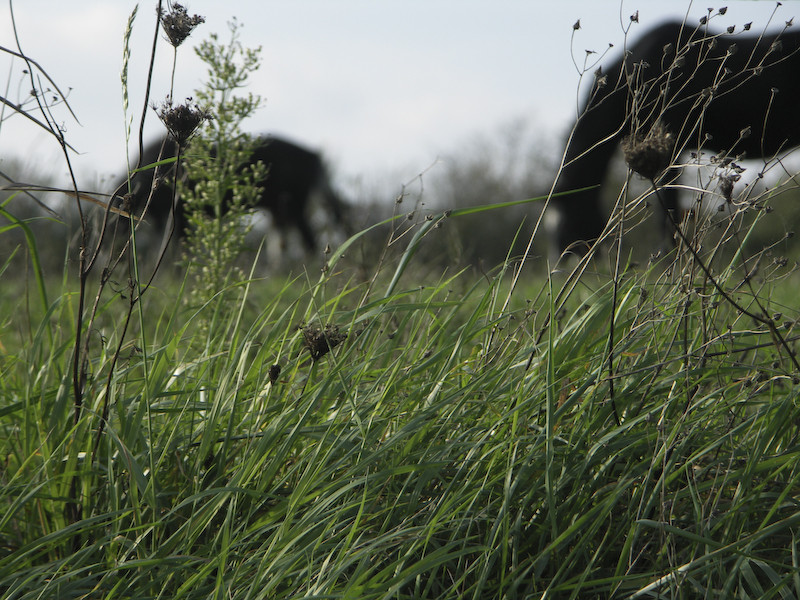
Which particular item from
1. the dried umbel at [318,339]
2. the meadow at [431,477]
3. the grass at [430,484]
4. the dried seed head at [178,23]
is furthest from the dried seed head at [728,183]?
the dried seed head at [178,23]

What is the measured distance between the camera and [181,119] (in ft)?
5.07

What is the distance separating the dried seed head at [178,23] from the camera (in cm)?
160

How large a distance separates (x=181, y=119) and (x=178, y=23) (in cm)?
23

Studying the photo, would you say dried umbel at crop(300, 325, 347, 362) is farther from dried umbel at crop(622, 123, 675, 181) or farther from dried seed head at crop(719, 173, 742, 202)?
dried seed head at crop(719, 173, 742, 202)

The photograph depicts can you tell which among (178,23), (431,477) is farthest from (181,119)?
(431,477)

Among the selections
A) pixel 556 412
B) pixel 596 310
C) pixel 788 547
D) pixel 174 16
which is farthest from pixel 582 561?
pixel 174 16

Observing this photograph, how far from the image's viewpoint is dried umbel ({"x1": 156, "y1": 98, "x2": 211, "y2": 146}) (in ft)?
5.06

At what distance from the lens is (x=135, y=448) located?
69.6 inches

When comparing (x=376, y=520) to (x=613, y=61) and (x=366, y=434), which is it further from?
(x=613, y=61)

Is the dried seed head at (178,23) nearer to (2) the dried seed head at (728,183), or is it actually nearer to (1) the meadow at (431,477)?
(1) the meadow at (431,477)

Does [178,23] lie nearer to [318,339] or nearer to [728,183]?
[318,339]

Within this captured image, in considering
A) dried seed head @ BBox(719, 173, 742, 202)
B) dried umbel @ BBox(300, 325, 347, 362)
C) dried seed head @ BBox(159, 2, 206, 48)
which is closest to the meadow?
dried umbel @ BBox(300, 325, 347, 362)

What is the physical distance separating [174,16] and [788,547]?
1.73m

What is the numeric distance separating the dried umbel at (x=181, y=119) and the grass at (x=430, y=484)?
1.70 ft
